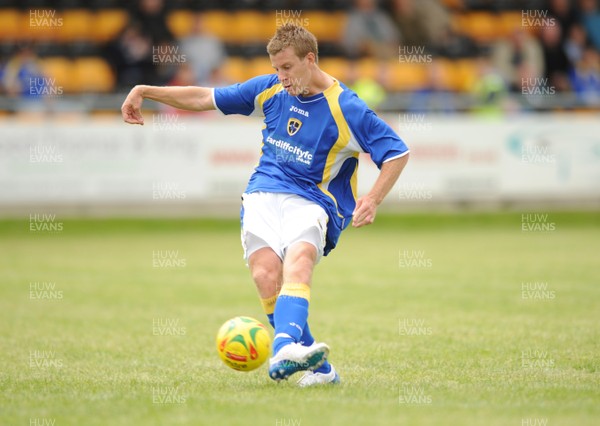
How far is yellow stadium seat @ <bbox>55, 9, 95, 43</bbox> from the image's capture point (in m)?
24.7

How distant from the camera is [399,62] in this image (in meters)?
24.8

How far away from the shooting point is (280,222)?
7.21m

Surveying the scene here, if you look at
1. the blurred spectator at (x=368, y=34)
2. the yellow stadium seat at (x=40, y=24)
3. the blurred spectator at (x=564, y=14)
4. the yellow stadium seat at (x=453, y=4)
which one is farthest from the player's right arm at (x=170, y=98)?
the yellow stadium seat at (x=453, y=4)

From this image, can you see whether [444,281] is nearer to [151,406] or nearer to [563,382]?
[563,382]

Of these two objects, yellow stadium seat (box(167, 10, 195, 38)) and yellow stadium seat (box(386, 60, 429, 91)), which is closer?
yellow stadium seat (box(386, 60, 429, 91))

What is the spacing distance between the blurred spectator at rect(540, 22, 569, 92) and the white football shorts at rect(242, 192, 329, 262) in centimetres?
1729

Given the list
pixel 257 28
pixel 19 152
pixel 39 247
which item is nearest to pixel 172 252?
pixel 39 247

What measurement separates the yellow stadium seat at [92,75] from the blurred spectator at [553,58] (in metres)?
9.72

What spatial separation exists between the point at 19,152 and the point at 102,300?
7.75 meters

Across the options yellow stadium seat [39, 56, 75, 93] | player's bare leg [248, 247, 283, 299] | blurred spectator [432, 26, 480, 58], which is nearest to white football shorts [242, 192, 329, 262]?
player's bare leg [248, 247, 283, 299]

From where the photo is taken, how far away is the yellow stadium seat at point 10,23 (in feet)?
80.2

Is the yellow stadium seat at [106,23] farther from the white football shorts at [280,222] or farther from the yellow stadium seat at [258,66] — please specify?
the white football shorts at [280,222]

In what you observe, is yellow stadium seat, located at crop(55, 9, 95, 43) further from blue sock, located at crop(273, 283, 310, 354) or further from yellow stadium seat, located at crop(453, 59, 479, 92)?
blue sock, located at crop(273, 283, 310, 354)

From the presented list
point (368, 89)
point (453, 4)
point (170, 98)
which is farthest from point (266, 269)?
point (453, 4)
